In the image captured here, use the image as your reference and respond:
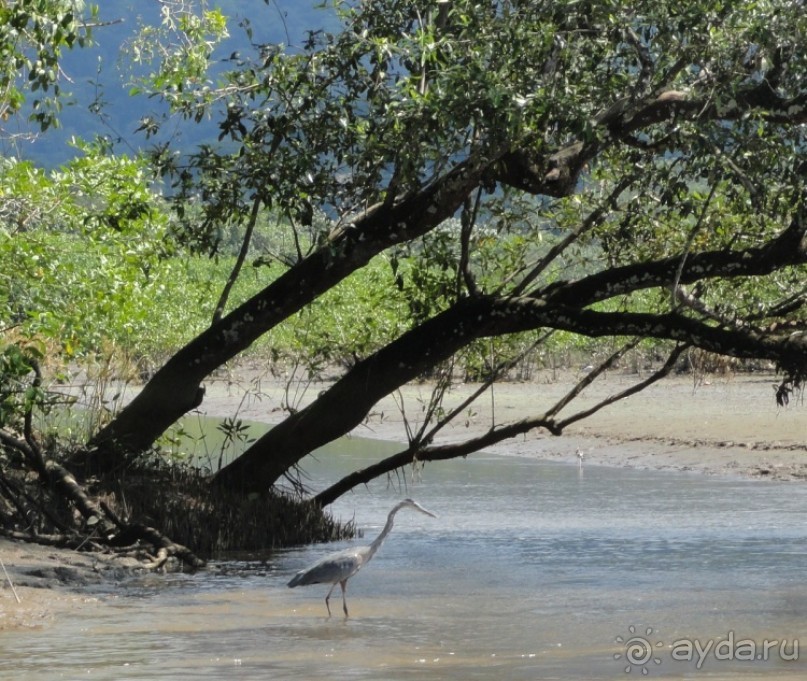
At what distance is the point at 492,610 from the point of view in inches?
361

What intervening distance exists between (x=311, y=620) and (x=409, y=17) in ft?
15.0

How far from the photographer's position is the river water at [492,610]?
7.32m

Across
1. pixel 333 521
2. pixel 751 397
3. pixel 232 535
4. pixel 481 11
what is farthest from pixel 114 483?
pixel 751 397

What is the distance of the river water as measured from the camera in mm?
7320

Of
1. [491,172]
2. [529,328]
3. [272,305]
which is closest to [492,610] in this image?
[529,328]

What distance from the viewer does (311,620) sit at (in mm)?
8789

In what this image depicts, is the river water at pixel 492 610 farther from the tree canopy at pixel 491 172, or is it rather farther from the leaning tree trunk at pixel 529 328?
the tree canopy at pixel 491 172

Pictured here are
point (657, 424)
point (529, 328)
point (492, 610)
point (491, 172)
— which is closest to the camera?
point (492, 610)

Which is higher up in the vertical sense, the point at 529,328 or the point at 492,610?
the point at 529,328

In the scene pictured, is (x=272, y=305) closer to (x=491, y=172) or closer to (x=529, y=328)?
(x=529, y=328)

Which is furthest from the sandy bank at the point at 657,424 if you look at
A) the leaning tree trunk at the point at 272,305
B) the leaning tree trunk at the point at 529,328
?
the leaning tree trunk at the point at 272,305

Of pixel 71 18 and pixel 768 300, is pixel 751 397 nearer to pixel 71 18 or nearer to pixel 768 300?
pixel 768 300

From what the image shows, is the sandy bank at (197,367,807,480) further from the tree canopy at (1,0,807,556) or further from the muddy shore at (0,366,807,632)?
the tree canopy at (1,0,807,556)

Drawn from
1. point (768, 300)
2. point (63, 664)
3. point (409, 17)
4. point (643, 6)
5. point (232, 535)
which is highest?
point (409, 17)
